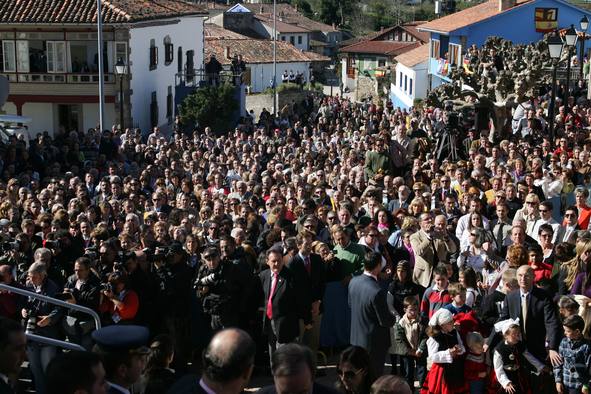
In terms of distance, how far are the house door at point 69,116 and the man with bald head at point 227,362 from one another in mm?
36763

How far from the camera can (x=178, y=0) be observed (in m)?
52.1

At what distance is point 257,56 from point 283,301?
6647 cm

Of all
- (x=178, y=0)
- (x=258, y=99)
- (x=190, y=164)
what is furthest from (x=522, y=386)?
(x=258, y=99)

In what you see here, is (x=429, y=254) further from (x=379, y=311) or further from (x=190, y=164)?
(x=190, y=164)

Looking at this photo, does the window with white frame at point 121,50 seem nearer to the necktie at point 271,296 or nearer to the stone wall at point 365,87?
the necktie at point 271,296

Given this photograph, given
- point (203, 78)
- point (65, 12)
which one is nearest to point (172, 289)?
point (65, 12)

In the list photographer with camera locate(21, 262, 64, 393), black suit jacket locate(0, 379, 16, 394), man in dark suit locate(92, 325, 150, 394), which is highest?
man in dark suit locate(92, 325, 150, 394)

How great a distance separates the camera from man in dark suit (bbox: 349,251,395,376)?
9.25 metres

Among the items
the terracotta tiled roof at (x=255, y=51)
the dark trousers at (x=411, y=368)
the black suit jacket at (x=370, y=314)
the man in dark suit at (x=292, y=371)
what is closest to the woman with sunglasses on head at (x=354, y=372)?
the man in dark suit at (x=292, y=371)

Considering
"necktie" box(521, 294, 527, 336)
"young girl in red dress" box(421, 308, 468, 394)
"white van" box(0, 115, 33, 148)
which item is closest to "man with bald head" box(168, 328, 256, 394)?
"young girl in red dress" box(421, 308, 468, 394)

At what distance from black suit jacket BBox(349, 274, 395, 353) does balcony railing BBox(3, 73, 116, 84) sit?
31.6 metres

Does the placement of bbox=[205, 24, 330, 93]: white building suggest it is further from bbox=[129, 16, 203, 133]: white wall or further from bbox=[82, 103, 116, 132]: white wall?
bbox=[82, 103, 116, 132]: white wall

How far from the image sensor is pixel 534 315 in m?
8.84

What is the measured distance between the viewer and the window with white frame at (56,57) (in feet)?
130
